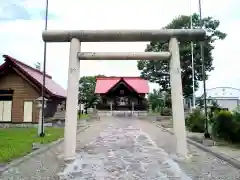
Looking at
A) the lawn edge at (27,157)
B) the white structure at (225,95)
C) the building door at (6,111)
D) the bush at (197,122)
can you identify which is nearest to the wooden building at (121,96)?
the white structure at (225,95)

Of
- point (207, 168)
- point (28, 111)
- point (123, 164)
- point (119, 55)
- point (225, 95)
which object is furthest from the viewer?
point (225, 95)

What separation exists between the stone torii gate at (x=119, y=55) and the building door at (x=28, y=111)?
50.0 feet

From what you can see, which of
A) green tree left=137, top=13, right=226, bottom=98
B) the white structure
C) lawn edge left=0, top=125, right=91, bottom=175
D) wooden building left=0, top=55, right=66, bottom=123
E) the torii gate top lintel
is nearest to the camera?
lawn edge left=0, top=125, right=91, bottom=175

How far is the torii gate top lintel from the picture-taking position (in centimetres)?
998

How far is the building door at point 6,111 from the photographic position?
24.2 meters

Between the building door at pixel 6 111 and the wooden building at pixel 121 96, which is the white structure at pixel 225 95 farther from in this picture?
the building door at pixel 6 111

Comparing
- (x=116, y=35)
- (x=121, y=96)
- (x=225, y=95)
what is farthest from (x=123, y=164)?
(x=225, y=95)

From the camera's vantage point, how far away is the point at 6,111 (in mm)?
24297

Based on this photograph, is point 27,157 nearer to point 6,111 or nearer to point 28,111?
point 28,111

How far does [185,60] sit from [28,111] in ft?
72.1

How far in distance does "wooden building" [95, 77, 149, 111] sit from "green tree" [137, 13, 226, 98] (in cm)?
206

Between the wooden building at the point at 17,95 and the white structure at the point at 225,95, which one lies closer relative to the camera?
the wooden building at the point at 17,95

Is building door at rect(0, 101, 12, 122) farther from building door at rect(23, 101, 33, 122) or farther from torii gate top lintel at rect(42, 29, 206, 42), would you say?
torii gate top lintel at rect(42, 29, 206, 42)

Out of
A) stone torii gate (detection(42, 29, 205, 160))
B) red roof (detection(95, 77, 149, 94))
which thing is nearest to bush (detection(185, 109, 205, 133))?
stone torii gate (detection(42, 29, 205, 160))
